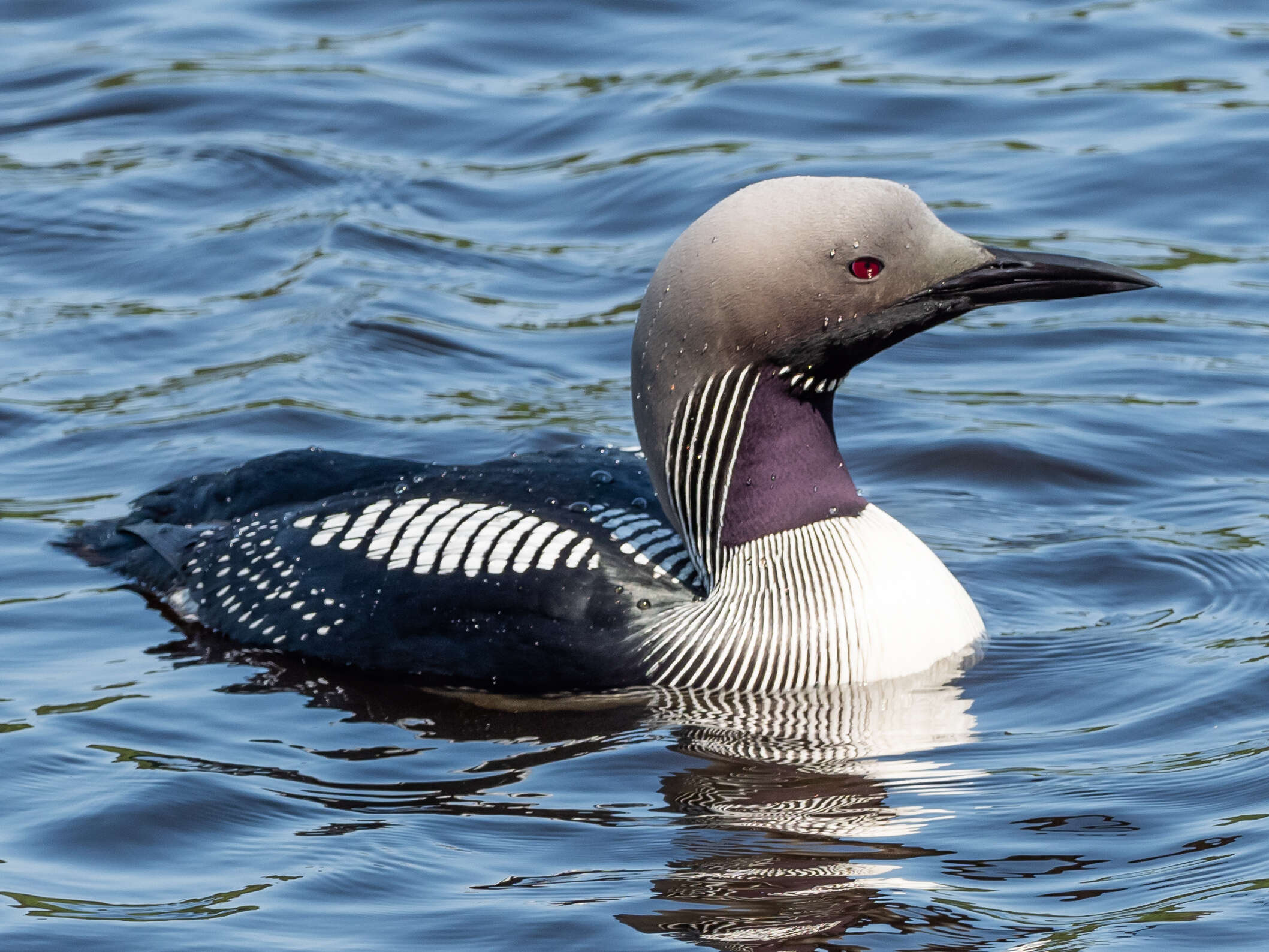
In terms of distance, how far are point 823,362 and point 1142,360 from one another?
9.05 feet

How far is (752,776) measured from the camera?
180 inches

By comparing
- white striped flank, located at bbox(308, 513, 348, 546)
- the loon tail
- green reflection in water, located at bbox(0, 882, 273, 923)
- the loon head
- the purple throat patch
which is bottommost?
green reflection in water, located at bbox(0, 882, 273, 923)

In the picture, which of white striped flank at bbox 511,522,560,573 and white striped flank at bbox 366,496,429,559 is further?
white striped flank at bbox 366,496,429,559

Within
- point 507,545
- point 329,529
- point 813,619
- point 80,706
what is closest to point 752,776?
point 813,619

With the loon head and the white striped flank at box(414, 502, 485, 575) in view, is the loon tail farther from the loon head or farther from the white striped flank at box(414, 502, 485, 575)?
the loon head

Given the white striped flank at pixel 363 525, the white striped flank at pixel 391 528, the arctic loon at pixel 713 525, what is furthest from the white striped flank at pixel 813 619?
the white striped flank at pixel 363 525

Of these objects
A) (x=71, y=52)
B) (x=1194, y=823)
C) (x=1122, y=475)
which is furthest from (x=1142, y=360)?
(x=71, y=52)

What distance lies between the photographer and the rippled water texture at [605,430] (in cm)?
406

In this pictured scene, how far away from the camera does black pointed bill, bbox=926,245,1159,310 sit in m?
4.70

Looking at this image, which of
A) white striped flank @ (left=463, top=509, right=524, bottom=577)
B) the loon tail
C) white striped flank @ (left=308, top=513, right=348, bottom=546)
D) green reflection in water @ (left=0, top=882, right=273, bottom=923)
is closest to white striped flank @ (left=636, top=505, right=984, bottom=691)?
white striped flank @ (left=463, top=509, right=524, bottom=577)

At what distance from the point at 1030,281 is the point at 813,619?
956mm

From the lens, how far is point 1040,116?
9.45m

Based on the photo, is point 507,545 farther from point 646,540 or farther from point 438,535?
point 646,540

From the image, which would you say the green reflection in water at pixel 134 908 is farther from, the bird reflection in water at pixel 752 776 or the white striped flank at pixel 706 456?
the white striped flank at pixel 706 456
